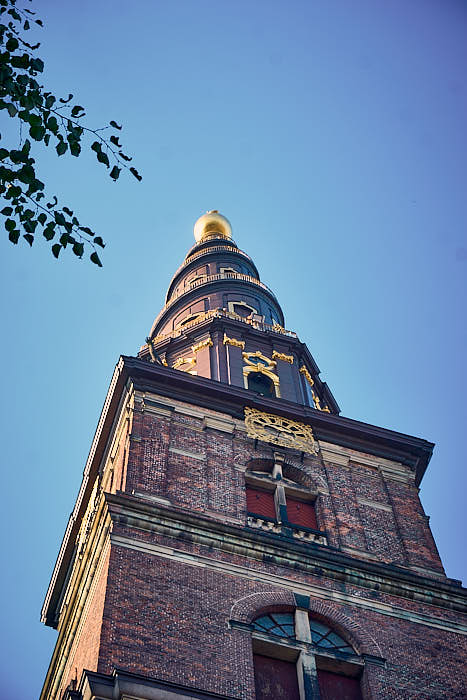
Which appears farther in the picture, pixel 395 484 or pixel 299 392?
pixel 299 392

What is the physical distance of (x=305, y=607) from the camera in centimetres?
2220

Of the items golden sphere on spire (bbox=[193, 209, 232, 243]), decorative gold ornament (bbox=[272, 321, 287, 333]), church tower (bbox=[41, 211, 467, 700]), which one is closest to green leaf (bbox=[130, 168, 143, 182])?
church tower (bbox=[41, 211, 467, 700])

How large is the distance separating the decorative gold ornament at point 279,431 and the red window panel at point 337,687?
28.4ft

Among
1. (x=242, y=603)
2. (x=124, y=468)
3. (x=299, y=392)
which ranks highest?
(x=299, y=392)

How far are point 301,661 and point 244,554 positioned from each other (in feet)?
9.86

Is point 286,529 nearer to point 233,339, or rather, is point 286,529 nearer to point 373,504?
point 373,504

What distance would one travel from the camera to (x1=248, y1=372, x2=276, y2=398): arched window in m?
→ 34.0

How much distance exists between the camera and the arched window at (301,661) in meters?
20.3

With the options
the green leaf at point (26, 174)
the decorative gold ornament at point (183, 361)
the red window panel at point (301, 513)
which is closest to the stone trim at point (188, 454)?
the red window panel at point (301, 513)

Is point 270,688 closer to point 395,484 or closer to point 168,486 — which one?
point 168,486

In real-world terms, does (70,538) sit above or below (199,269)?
below

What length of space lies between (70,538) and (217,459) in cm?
692

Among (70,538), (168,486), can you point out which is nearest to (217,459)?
(168,486)

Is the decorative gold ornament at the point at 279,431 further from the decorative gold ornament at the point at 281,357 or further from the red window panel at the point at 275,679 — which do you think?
the red window panel at the point at 275,679
